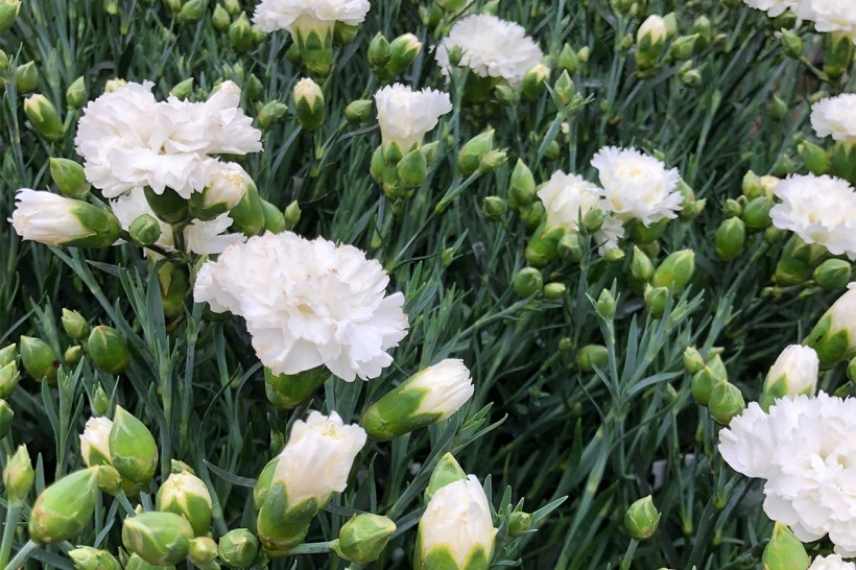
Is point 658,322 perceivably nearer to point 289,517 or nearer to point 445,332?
point 445,332

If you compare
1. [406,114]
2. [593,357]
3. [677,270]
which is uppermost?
[406,114]

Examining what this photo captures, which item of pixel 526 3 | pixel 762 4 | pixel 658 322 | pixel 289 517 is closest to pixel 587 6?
pixel 526 3

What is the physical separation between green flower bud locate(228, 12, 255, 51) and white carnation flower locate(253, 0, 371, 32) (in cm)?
4

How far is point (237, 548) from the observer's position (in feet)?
1.82

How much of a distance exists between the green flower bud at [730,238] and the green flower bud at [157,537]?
759 millimetres

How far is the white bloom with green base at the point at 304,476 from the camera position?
0.55 m

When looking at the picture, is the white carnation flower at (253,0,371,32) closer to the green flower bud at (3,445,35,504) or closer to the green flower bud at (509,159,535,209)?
the green flower bud at (509,159,535,209)

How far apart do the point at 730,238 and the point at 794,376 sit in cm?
35

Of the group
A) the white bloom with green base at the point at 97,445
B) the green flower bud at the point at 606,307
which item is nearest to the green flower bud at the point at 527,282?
the green flower bud at the point at 606,307

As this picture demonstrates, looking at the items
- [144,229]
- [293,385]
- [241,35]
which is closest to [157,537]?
[293,385]

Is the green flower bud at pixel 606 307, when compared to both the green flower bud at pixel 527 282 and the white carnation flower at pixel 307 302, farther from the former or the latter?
the white carnation flower at pixel 307 302

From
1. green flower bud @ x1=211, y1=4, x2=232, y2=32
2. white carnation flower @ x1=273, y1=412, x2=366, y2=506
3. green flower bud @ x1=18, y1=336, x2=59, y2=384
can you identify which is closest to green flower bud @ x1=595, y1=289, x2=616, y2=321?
white carnation flower @ x1=273, y1=412, x2=366, y2=506

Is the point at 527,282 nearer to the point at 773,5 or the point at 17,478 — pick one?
the point at 17,478

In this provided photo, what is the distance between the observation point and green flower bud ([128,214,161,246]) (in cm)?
69
